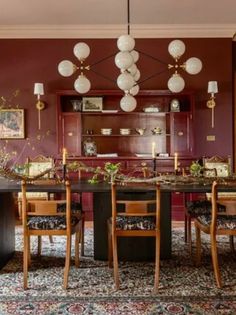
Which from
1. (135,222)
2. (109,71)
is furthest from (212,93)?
(135,222)

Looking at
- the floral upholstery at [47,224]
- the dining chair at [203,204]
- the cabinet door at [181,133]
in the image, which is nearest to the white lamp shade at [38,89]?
the cabinet door at [181,133]

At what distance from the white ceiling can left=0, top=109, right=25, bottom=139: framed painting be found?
1.23 m

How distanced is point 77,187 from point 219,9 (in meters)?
3.57

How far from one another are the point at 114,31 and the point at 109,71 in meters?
0.63

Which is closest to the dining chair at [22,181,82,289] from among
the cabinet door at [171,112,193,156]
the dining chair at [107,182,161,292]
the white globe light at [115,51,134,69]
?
the dining chair at [107,182,161,292]

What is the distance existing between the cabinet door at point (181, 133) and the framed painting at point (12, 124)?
96.3 inches

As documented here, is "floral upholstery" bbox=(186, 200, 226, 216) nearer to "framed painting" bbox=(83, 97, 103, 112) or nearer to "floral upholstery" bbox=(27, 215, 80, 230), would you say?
"floral upholstery" bbox=(27, 215, 80, 230)

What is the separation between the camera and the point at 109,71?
6.13 meters

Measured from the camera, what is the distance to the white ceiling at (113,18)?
509cm

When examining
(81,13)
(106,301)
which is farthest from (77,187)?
(81,13)

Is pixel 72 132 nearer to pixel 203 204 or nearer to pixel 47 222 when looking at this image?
pixel 203 204

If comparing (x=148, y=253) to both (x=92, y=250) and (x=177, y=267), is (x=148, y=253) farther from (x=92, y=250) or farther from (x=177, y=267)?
(x=92, y=250)

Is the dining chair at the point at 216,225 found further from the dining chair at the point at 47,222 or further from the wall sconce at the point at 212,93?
the wall sconce at the point at 212,93

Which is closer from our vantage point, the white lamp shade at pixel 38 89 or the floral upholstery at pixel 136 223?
the floral upholstery at pixel 136 223
